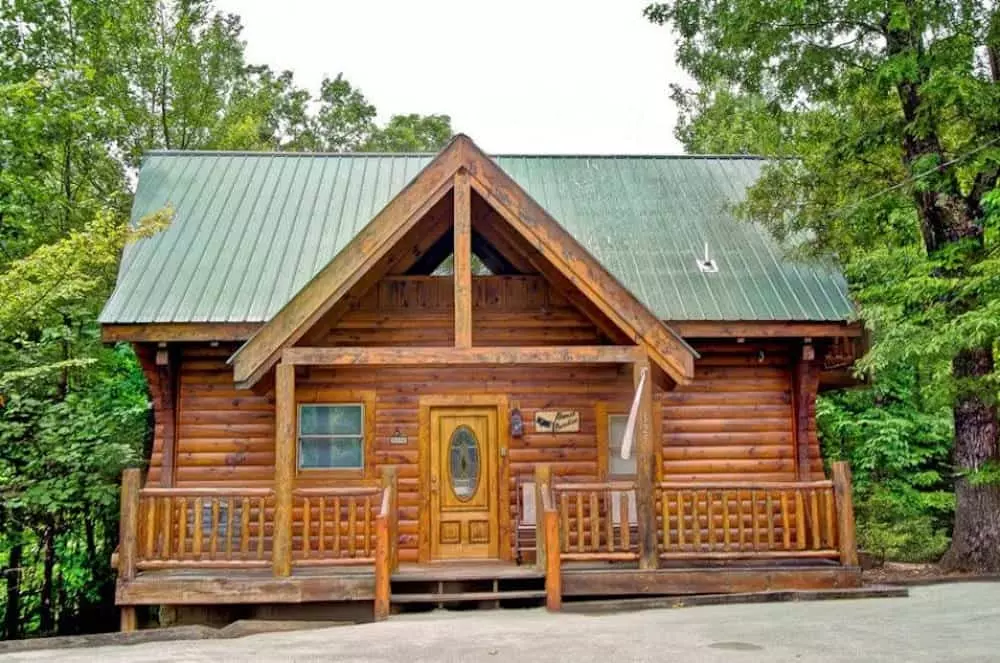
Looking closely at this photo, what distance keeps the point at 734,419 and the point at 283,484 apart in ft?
19.2

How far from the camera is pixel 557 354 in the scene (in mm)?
8594

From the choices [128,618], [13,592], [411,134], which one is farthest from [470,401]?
[411,134]

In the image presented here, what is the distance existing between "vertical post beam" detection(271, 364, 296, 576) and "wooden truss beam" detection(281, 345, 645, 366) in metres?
0.34

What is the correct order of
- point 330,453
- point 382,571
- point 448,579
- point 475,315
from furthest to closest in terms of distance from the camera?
point 475,315
point 330,453
point 448,579
point 382,571

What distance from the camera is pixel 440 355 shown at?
846 cm

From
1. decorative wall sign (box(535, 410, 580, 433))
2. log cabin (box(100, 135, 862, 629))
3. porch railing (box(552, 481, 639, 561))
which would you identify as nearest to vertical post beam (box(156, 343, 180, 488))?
log cabin (box(100, 135, 862, 629))

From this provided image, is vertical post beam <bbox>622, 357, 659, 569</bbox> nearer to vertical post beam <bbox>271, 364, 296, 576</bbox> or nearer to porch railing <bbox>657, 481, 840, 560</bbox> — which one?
porch railing <bbox>657, 481, 840, 560</bbox>

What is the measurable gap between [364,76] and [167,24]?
1465 centimetres

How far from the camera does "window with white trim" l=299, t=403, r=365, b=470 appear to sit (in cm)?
1040

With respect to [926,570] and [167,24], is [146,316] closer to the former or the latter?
[926,570]

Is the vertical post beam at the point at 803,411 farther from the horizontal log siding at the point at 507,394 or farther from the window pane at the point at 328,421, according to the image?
the window pane at the point at 328,421

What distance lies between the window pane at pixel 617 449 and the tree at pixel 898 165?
3.12 metres

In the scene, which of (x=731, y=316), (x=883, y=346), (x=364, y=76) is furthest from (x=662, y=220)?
(x=364, y=76)

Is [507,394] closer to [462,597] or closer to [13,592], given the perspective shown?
[462,597]
